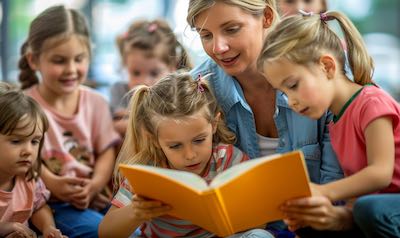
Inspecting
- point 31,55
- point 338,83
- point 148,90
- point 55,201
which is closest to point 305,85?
point 338,83

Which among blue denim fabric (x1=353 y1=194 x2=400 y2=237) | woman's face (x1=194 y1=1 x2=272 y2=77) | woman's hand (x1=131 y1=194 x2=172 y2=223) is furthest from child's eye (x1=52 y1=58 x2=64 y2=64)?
blue denim fabric (x1=353 y1=194 x2=400 y2=237)

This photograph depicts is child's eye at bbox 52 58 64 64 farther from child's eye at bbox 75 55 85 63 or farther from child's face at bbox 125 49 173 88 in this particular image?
child's face at bbox 125 49 173 88

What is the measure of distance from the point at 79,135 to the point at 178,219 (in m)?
0.75

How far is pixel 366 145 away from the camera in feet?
5.24

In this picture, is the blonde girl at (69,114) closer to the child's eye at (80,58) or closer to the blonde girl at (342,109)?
the child's eye at (80,58)

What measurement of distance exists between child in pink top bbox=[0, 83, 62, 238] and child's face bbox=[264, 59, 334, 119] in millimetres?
804

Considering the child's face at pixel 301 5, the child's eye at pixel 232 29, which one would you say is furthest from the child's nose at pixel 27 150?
the child's face at pixel 301 5

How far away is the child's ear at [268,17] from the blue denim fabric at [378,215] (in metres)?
0.73

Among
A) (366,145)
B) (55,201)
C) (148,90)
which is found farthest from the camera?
(55,201)

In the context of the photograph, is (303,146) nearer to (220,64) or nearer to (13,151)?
(220,64)

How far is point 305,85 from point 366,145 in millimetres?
206

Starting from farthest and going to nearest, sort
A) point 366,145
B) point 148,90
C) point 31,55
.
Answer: point 31,55
point 148,90
point 366,145

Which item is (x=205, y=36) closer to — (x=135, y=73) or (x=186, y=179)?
(x=186, y=179)

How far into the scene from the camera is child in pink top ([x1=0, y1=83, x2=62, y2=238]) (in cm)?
200
